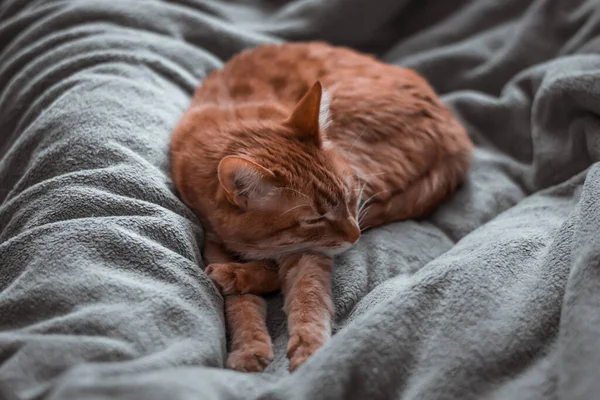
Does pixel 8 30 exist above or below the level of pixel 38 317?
above

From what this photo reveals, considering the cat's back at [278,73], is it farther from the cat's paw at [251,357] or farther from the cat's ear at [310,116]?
the cat's paw at [251,357]

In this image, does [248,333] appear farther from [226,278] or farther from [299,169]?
[299,169]

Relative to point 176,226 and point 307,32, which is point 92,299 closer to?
point 176,226

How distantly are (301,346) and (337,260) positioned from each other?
13.5 inches

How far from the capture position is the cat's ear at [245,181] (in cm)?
134

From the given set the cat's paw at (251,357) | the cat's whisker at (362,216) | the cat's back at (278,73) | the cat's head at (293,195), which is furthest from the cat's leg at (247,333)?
the cat's back at (278,73)

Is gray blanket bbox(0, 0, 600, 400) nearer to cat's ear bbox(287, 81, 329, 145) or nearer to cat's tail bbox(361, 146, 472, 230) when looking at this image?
cat's tail bbox(361, 146, 472, 230)

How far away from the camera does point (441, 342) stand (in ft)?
3.66

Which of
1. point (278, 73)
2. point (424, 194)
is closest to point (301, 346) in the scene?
point (424, 194)

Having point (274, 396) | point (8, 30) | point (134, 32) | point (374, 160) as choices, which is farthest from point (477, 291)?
point (8, 30)

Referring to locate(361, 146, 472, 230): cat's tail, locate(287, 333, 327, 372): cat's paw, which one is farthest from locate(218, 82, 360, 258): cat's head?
locate(287, 333, 327, 372): cat's paw

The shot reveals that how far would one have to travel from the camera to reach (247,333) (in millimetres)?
1263

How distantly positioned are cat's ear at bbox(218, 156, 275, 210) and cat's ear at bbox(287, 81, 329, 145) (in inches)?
7.7

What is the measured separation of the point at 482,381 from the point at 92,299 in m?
0.68
